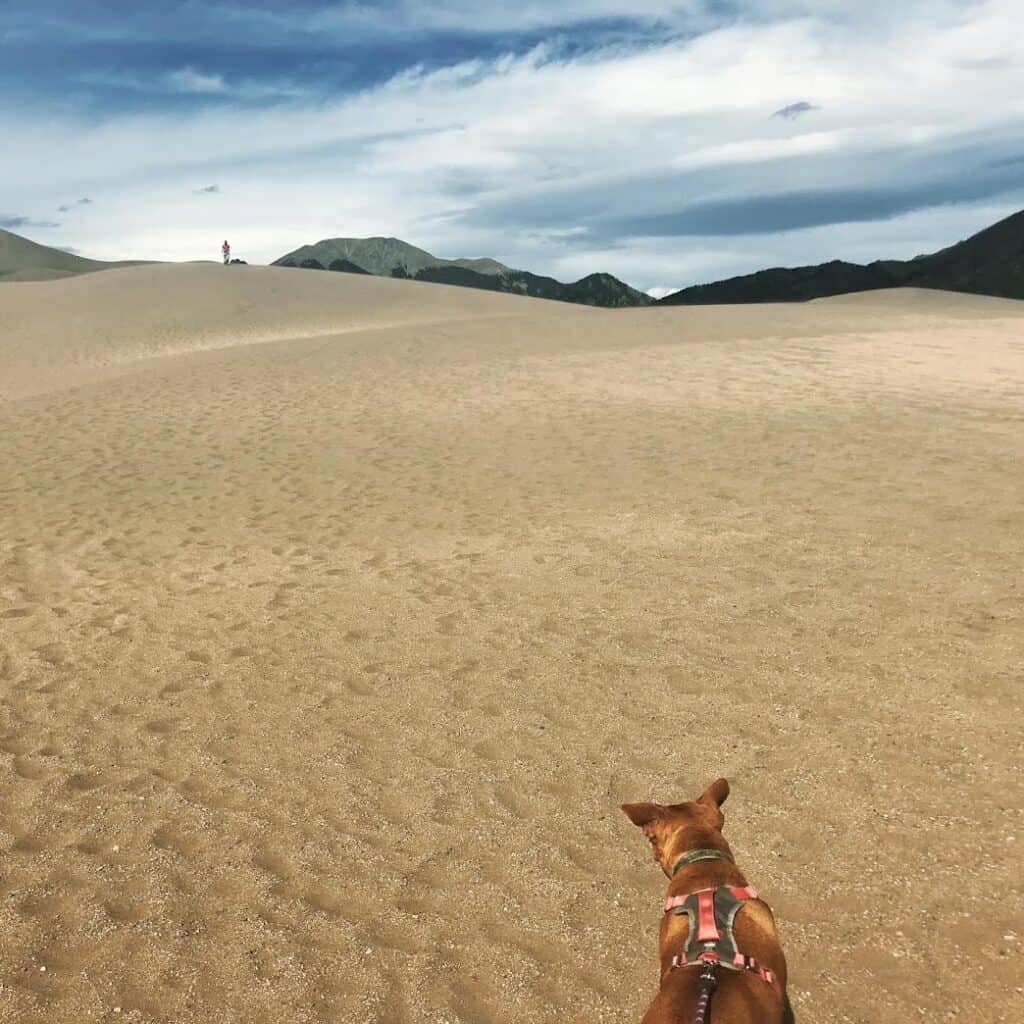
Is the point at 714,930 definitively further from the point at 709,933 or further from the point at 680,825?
the point at 680,825

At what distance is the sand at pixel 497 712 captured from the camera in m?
4.12

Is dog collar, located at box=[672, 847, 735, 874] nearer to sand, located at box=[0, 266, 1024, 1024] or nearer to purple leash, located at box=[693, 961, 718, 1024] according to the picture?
purple leash, located at box=[693, 961, 718, 1024]

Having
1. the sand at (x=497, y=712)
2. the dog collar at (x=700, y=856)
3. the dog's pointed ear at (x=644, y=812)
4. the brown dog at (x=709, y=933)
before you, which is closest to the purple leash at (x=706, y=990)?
the brown dog at (x=709, y=933)

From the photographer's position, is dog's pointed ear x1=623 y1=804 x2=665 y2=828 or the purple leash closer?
the purple leash

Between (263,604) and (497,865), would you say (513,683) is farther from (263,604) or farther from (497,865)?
(263,604)

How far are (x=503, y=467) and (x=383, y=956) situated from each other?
1020 centimetres

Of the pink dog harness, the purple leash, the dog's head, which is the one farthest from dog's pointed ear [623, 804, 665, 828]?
the purple leash

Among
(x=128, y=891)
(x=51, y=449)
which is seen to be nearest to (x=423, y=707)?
(x=128, y=891)

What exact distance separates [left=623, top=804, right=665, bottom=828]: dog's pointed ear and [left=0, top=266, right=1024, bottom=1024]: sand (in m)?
1.14

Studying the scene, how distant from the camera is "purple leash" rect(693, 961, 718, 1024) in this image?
239cm

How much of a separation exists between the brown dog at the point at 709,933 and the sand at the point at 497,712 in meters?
1.15

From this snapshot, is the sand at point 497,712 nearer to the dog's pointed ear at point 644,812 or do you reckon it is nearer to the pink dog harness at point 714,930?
the dog's pointed ear at point 644,812

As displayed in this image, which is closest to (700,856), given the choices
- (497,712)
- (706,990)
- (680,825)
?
(680,825)

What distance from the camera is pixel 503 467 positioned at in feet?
45.8
